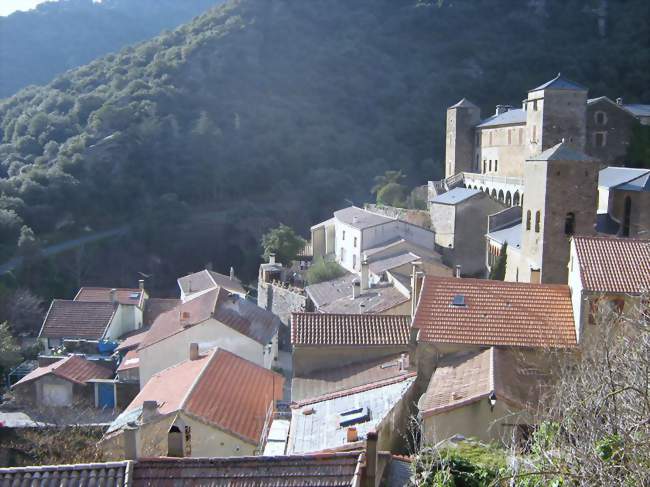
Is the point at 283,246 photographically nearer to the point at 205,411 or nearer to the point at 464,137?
the point at 464,137

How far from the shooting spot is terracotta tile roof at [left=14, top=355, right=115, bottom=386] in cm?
2281

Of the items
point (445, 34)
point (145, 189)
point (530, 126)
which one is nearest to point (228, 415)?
point (530, 126)

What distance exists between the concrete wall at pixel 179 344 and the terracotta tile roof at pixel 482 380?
8.75 m

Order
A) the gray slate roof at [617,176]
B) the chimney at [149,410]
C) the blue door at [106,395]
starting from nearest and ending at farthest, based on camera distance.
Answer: the chimney at [149,410] < the blue door at [106,395] < the gray slate roof at [617,176]

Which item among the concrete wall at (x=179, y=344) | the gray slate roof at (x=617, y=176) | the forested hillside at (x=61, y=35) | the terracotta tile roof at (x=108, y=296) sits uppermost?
the forested hillside at (x=61, y=35)

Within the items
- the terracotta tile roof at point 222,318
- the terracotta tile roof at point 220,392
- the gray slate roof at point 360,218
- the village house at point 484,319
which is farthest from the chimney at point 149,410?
the gray slate roof at point 360,218

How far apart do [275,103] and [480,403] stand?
194 feet

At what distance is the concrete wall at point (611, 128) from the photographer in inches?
1462

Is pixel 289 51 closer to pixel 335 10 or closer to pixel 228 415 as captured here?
pixel 335 10

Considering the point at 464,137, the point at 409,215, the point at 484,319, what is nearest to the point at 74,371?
the point at 484,319

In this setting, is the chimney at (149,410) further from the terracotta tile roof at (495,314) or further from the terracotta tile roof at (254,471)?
the terracotta tile roof at (495,314)

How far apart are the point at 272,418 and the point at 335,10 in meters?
73.4

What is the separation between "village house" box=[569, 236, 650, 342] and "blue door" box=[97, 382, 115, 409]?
52.9ft

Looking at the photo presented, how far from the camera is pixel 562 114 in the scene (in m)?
33.2
